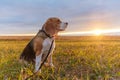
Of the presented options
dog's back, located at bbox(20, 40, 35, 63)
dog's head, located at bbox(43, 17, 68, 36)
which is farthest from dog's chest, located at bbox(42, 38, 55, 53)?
dog's back, located at bbox(20, 40, 35, 63)

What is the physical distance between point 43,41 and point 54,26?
51 centimetres

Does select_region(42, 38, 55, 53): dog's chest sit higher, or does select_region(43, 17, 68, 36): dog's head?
select_region(43, 17, 68, 36): dog's head

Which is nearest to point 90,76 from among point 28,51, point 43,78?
point 43,78

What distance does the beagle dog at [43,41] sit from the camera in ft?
23.9

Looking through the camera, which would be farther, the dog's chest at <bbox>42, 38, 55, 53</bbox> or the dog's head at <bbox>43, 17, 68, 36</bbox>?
the dog's head at <bbox>43, 17, 68, 36</bbox>

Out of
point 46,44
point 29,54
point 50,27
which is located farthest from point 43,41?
point 29,54

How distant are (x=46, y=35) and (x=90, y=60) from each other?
1.59 meters

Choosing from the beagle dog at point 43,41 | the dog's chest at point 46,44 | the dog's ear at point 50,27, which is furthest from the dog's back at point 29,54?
the dog's ear at point 50,27

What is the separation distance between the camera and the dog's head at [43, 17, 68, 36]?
24.4 feet

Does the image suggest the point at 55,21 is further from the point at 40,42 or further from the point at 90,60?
the point at 90,60

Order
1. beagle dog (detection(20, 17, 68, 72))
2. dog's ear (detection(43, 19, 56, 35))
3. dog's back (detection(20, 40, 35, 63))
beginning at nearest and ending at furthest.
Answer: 1. beagle dog (detection(20, 17, 68, 72))
2. dog's ear (detection(43, 19, 56, 35))
3. dog's back (detection(20, 40, 35, 63))

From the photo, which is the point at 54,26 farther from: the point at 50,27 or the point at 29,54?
the point at 29,54

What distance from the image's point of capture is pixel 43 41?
287 inches

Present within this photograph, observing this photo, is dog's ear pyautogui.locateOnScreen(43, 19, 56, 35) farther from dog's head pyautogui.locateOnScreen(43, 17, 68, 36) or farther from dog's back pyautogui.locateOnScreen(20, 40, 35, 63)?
dog's back pyautogui.locateOnScreen(20, 40, 35, 63)
